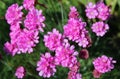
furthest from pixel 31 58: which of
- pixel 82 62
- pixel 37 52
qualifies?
pixel 82 62

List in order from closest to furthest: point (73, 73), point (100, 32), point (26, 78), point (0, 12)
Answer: point (73, 73) < point (100, 32) < point (26, 78) < point (0, 12)

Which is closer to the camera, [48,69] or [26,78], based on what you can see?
[48,69]

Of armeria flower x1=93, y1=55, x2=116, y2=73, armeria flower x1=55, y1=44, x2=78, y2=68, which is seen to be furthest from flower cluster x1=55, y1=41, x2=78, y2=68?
armeria flower x1=93, y1=55, x2=116, y2=73

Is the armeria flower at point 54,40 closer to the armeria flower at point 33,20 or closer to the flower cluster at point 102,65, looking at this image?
the armeria flower at point 33,20

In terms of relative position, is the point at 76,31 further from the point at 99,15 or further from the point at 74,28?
the point at 99,15

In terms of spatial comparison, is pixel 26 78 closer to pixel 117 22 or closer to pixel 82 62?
pixel 82 62

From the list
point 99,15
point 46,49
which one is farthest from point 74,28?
point 46,49
